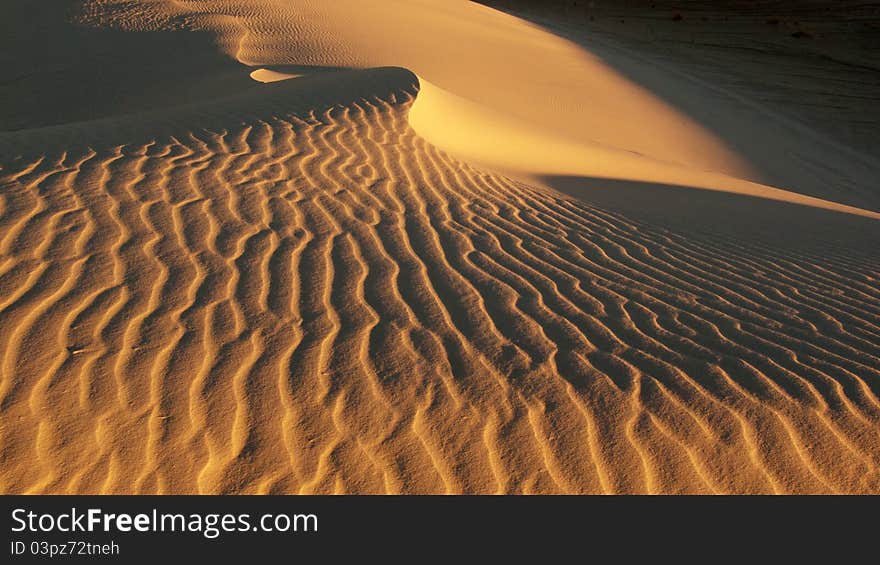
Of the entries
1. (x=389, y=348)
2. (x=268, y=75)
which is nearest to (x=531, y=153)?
(x=268, y=75)

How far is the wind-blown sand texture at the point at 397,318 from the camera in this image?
10.3 feet

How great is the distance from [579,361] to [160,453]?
1.97 metres

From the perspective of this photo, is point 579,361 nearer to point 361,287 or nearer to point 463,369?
point 463,369

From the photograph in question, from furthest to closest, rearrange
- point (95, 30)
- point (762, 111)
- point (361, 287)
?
point (762, 111) < point (95, 30) < point (361, 287)

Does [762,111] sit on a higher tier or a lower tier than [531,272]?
lower

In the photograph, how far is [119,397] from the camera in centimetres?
328

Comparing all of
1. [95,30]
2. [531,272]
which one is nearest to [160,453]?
[531,272]

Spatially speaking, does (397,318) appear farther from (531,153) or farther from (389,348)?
(531,153)

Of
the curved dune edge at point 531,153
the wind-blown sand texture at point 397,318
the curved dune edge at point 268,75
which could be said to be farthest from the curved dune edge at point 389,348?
the curved dune edge at point 268,75

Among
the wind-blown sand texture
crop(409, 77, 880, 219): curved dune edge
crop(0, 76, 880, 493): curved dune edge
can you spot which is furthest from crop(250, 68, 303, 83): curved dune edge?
crop(0, 76, 880, 493): curved dune edge

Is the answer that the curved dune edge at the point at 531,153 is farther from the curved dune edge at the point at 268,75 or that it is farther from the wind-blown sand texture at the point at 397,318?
the curved dune edge at the point at 268,75

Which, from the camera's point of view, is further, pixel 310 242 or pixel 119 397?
pixel 310 242

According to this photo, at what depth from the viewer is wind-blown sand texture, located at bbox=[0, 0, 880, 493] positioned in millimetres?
3133

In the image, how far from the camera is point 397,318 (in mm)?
4105
